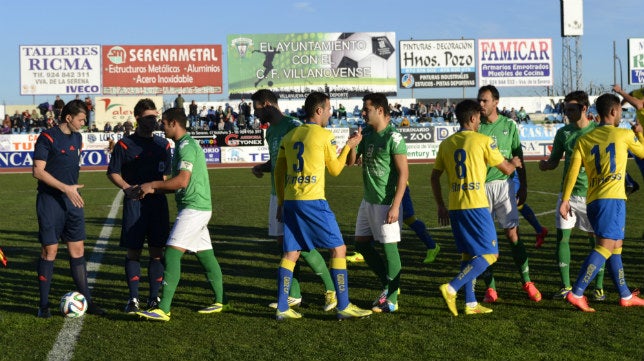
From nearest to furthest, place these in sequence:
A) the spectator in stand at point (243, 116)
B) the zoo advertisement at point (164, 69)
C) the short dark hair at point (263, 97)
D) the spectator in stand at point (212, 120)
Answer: the short dark hair at point (263, 97), the spectator in stand at point (212, 120), the spectator in stand at point (243, 116), the zoo advertisement at point (164, 69)

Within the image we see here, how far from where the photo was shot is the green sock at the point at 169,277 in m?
6.62

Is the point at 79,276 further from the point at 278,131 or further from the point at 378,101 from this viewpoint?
the point at 378,101

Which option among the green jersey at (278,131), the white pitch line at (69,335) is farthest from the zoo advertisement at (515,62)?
the green jersey at (278,131)

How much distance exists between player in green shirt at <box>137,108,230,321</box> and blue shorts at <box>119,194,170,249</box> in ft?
1.42

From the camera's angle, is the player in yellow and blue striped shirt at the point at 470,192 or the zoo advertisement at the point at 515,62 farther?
the zoo advertisement at the point at 515,62

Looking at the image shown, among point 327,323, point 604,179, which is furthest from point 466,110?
point 327,323

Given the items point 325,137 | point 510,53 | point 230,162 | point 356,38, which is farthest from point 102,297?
point 510,53

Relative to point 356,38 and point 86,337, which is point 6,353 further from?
point 356,38

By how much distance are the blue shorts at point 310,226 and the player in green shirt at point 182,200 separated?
31.2 inches

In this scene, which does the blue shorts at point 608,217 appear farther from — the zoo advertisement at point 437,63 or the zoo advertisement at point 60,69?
the zoo advertisement at point 60,69

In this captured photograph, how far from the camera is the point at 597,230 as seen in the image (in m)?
6.80

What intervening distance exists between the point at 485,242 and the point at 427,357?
1446mm

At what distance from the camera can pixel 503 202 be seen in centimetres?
763

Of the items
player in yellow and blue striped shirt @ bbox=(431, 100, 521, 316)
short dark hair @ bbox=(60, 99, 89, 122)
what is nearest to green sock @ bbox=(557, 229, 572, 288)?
player in yellow and blue striped shirt @ bbox=(431, 100, 521, 316)
